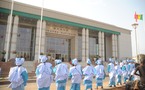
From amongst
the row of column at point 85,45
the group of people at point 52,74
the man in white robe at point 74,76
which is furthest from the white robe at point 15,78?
the row of column at point 85,45

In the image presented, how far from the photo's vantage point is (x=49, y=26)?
1208 inches

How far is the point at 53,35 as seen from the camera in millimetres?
32188

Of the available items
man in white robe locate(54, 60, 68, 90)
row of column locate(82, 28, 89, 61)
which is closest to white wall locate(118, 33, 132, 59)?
row of column locate(82, 28, 89, 61)

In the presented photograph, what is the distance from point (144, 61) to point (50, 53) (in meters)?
28.5

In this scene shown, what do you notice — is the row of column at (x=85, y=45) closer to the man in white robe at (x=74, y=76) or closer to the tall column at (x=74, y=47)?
the tall column at (x=74, y=47)

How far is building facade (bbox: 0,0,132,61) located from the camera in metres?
25.3

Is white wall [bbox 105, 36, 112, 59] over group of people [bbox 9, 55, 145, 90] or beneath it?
over

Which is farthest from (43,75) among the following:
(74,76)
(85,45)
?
(85,45)

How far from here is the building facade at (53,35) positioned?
25.3m

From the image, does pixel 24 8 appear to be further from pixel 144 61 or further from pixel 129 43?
pixel 129 43

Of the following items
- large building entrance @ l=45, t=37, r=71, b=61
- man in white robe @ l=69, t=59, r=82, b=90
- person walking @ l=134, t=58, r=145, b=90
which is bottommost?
man in white robe @ l=69, t=59, r=82, b=90

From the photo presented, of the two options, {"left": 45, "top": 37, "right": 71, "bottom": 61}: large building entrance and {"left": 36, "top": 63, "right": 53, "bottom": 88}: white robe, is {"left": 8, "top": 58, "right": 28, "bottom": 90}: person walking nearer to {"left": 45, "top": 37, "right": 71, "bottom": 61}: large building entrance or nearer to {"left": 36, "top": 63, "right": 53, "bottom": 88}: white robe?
{"left": 36, "top": 63, "right": 53, "bottom": 88}: white robe

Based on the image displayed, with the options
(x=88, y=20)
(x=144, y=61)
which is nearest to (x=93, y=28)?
(x=88, y=20)

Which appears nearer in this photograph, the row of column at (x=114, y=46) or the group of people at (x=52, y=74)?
the group of people at (x=52, y=74)
